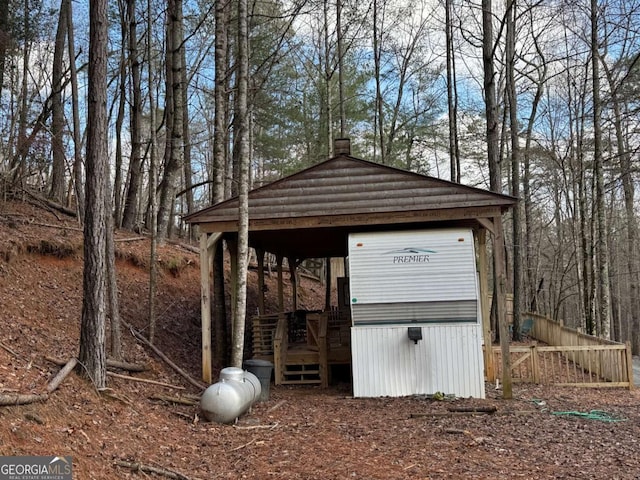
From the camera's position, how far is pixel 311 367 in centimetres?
1176

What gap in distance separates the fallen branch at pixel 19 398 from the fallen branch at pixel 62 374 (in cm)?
34

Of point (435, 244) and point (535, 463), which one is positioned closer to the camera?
point (535, 463)

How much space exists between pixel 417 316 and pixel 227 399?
3.84 meters

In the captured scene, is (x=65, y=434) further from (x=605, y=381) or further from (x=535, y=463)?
(x=605, y=381)

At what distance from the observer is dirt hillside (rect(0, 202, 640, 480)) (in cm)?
501

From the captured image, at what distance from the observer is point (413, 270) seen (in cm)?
932

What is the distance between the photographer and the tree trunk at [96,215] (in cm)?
648

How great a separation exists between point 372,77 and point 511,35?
6936 mm

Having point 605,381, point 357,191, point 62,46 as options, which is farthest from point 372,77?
point 605,381

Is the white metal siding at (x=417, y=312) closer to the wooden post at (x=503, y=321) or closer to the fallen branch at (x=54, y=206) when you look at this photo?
the wooden post at (x=503, y=321)

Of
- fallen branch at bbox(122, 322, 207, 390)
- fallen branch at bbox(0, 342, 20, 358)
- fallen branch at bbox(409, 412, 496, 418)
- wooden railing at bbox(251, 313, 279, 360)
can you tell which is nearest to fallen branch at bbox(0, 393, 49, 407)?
fallen branch at bbox(0, 342, 20, 358)

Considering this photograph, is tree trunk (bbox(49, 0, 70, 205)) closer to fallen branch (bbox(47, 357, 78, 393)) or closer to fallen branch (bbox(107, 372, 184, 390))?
fallen branch (bbox(107, 372, 184, 390))

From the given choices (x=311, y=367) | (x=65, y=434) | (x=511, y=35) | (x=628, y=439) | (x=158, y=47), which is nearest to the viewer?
(x=65, y=434)

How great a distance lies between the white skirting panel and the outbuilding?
0.02 meters
